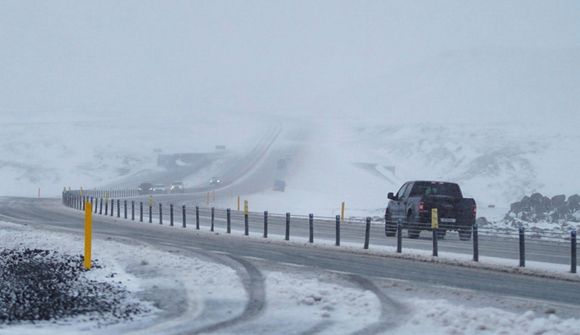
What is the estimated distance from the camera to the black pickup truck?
94.2 feet

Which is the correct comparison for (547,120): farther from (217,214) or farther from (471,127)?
(217,214)

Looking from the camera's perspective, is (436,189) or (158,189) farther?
(158,189)

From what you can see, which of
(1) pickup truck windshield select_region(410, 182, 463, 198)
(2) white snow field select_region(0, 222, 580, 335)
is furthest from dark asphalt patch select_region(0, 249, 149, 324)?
(1) pickup truck windshield select_region(410, 182, 463, 198)

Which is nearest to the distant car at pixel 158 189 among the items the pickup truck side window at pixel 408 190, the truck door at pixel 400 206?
the truck door at pixel 400 206

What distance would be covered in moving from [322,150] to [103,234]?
84988 millimetres

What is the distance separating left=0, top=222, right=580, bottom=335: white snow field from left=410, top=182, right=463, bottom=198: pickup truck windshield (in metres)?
13.6

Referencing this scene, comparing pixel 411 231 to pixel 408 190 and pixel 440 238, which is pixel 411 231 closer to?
pixel 440 238

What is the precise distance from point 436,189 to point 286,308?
19451 mm

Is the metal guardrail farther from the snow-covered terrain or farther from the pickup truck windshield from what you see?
the snow-covered terrain

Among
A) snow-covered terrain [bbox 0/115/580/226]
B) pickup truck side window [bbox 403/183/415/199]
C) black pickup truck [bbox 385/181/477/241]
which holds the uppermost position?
snow-covered terrain [bbox 0/115/580/226]

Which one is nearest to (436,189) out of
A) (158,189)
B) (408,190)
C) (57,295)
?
(408,190)

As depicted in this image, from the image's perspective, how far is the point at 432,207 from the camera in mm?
28656

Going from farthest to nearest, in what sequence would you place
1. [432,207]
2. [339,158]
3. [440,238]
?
[339,158]
[440,238]
[432,207]

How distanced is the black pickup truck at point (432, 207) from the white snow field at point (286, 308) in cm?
1184
